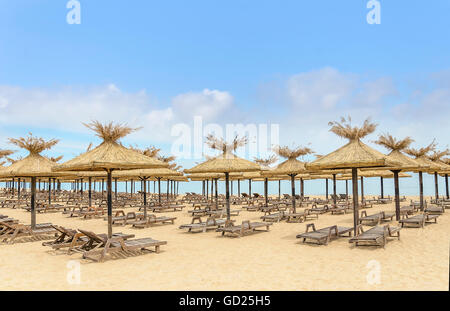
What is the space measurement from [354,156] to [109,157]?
6560 millimetres

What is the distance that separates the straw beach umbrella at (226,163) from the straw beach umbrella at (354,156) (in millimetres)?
2597

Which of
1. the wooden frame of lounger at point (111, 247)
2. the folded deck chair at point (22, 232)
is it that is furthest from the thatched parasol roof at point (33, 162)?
the wooden frame of lounger at point (111, 247)

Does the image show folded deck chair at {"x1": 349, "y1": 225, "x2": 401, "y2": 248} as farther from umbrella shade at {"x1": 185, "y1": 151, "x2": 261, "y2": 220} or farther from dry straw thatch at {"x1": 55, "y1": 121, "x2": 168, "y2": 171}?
dry straw thatch at {"x1": 55, "y1": 121, "x2": 168, "y2": 171}

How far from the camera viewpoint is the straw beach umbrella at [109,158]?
7.99 meters

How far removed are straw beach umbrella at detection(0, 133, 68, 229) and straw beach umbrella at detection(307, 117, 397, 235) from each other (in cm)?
845

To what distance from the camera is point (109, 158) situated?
8133 millimetres

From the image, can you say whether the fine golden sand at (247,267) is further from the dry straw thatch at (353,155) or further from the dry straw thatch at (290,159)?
the dry straw thatch at (290,159)

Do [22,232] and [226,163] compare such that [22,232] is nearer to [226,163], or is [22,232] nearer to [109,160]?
[109,160]

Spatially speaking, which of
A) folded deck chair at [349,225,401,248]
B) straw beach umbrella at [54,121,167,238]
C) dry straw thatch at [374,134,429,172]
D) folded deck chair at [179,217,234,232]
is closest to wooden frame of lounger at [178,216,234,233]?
folded deck chair at [179,217,234,232]

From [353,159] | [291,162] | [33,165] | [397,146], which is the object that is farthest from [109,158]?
[397,146]

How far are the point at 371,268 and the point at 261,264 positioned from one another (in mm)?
2029
